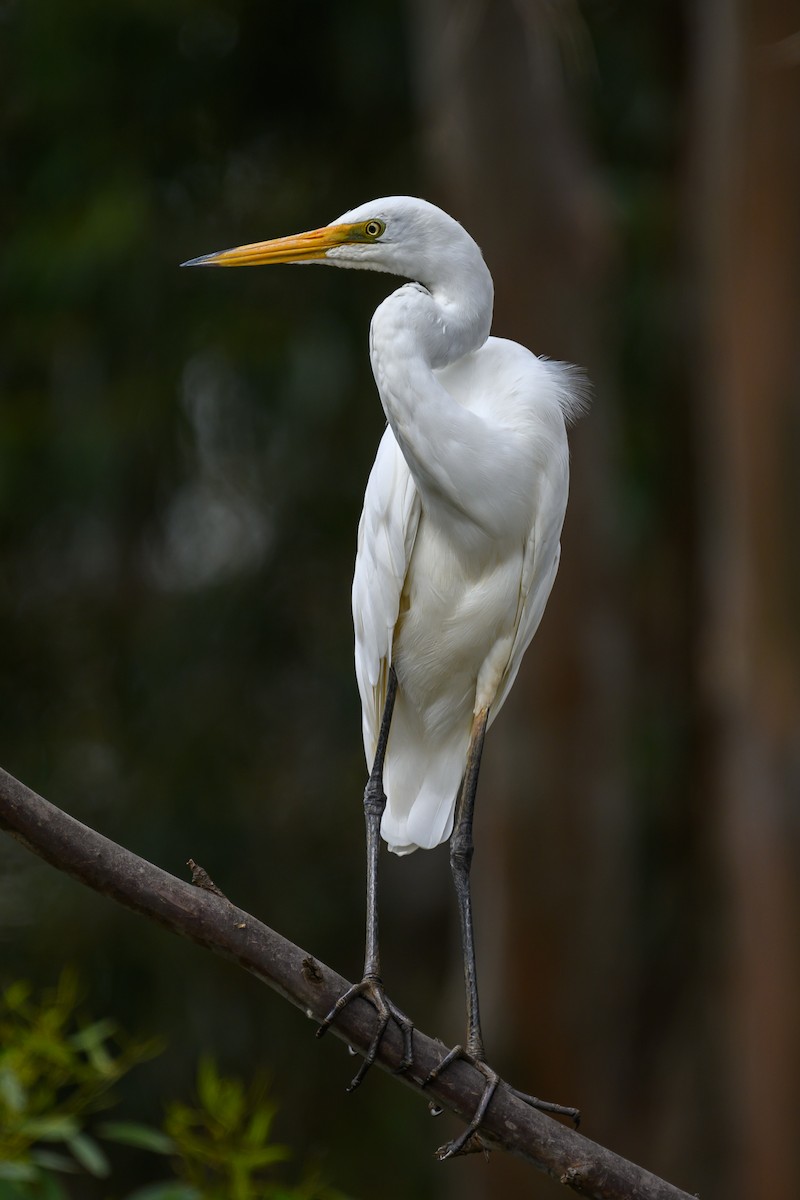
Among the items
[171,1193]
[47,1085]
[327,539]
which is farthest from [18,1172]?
[327,539]

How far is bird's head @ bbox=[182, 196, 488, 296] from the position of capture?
1861 mm

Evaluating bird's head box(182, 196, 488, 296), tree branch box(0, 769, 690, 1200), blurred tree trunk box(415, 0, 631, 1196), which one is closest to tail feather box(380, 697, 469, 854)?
tree branch box(0, 769, 690, 1200)

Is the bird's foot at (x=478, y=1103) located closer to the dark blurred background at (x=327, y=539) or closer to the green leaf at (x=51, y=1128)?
the green leaf at (x=51, y=1128)

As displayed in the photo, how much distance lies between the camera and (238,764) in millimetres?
5660

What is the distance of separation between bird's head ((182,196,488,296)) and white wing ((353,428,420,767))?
0.29 m

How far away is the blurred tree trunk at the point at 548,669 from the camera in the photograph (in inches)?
176

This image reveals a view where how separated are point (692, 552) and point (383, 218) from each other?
413cm

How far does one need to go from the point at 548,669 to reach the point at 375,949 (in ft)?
8.57

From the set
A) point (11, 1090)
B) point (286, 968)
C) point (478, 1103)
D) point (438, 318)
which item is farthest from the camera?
point (11, 1090)

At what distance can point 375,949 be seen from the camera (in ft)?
Result: 6.46

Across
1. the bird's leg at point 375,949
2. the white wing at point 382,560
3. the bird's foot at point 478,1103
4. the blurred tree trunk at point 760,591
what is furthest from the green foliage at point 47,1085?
A: the blurred tree trunk at point 760,591

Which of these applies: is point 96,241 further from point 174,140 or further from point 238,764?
point 238,764

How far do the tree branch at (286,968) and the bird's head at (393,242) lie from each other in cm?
75

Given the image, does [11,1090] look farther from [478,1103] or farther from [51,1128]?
[478,1103]
